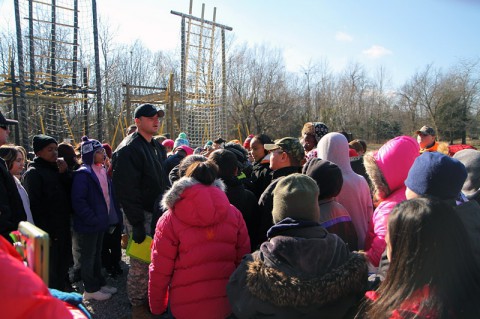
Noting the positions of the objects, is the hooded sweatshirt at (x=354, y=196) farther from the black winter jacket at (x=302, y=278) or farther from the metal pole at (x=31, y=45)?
the metal pole at (x=31, y=45)

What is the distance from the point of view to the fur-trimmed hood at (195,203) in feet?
7.48

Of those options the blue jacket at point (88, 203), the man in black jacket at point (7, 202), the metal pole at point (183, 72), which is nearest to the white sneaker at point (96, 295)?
the blue jacket at point (88, 203)

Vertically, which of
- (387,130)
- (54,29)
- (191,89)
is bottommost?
(387,130)

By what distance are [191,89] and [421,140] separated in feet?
34.9

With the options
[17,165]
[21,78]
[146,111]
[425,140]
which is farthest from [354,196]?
[21,78]

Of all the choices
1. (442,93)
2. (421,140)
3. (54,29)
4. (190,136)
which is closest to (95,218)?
(421,140)

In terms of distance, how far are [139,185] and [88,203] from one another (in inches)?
40.4

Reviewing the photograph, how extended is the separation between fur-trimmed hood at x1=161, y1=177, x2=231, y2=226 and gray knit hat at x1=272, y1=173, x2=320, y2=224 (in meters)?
0.52

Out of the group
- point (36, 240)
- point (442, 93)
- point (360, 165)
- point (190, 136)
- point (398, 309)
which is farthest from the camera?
point (442, 93)

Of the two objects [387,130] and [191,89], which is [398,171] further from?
[387,130]

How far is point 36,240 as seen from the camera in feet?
3.25

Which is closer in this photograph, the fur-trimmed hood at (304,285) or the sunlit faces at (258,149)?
the fur-trimmed hood at (304,285)

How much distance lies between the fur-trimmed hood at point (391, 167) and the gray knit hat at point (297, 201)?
2.39 feet

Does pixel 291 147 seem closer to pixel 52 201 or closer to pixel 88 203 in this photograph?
pixel 88 203
